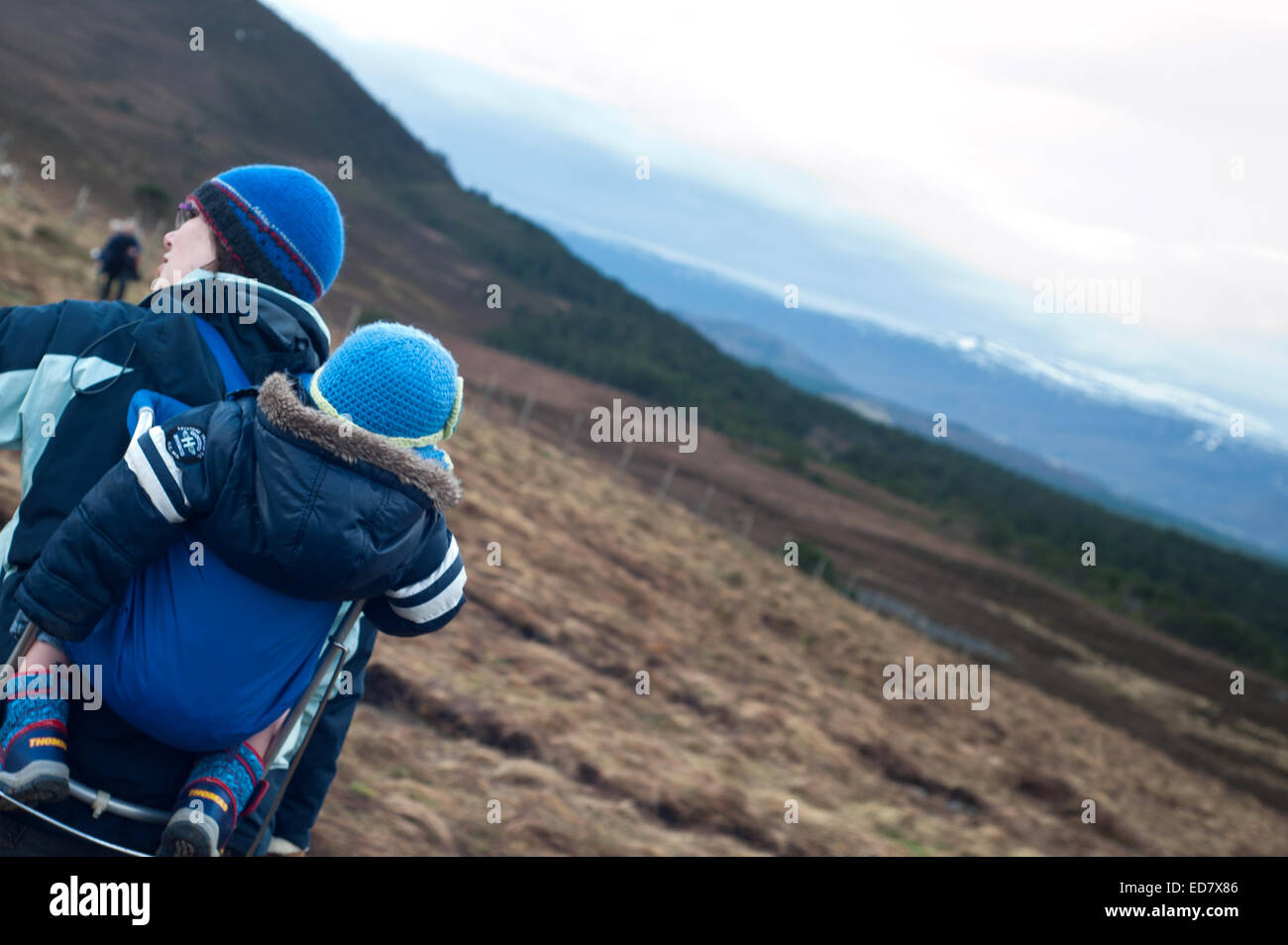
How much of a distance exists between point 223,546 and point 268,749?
1.52 ft

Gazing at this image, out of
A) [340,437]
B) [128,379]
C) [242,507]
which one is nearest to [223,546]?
[242,507]

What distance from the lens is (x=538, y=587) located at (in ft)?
30.8

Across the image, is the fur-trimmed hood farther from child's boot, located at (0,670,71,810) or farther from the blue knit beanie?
child's boot, located at (0,670,71,810)

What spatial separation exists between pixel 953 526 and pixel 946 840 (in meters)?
46.3

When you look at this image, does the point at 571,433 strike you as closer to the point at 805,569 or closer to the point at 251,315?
the point at 805,569

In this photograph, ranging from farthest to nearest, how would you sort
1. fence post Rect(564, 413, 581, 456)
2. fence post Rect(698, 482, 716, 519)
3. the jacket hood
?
fence post Rect(564, 413, 581, 456), fence post Rect(698, 482, 716, 519), the jacket hood

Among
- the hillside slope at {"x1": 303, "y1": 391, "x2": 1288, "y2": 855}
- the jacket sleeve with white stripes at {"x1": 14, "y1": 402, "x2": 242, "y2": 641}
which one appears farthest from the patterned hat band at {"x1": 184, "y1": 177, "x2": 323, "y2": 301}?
the hillside slope at {"x1": 303, "y1": 391, "x2": 1288, "y2": 855}

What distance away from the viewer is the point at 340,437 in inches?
63.5

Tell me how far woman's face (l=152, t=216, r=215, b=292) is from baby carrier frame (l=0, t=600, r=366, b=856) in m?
0.70

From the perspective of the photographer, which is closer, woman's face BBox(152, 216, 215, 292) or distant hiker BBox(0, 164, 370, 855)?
distant hiker BBox(0, 164, 370, 855)

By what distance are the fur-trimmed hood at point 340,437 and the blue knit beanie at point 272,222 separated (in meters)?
0.34

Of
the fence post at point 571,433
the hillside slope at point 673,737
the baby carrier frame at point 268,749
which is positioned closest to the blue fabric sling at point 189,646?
the baby carrier frame at point 268,749

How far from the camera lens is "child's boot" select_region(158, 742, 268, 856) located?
164 centimetres

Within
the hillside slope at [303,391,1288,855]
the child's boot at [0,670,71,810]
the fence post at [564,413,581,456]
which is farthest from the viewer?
the fence post at [564,413,581,456]
